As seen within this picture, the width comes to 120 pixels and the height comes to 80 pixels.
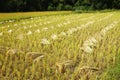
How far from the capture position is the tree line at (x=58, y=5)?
4670cm

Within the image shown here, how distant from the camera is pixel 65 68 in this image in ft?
18.6

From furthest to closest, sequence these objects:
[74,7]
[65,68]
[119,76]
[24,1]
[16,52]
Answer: [74,7], [24,1], [16,52], [65,68], [119,76]

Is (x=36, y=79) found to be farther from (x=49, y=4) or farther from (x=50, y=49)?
(x=49, y=4)

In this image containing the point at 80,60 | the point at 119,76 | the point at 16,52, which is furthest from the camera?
the point at 16,52

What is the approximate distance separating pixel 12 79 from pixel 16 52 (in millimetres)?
1991

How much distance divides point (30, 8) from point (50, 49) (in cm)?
4279

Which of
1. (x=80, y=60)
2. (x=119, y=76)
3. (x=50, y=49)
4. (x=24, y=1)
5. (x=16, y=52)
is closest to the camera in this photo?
(x=119, y=76)

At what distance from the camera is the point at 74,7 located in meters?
52.7

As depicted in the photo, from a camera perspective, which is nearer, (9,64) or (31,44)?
(9,64)

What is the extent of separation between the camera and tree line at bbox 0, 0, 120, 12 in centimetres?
4670

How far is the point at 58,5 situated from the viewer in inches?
2135

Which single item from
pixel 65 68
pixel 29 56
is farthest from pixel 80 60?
pixel 29 56

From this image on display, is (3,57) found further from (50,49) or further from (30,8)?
(30,8)

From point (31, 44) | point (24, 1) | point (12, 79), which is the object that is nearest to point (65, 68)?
point (12, 79)
